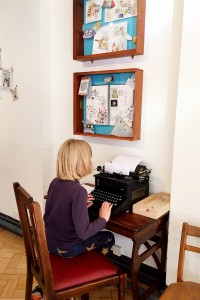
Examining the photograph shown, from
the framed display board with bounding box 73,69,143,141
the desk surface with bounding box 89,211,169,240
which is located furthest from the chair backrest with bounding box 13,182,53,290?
the framed display board with bounding box 73,69,143,141

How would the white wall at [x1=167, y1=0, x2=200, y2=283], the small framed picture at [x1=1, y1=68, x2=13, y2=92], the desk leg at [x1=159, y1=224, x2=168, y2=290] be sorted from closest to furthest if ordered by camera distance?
the white wall at [x1=167, y1=0, x2=200, y2=283]
the desk leg at [x1=159, y1=224, x2=168, y2=290]
the small framed picture at [x1=1, y1=68, x2=13, y2=92]

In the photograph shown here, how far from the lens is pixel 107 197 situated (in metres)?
1.83

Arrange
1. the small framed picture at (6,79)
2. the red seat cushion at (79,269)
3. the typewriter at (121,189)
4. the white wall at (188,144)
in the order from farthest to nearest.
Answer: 1. the small framed picture at (6,79)
2. the typewriter at (121,189)
3. the white wall at (188,144)
4. the red seat cushion at (79,269)

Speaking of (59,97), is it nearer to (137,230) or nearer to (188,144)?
(188,144)

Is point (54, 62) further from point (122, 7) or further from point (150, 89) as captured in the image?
point (150, 89)

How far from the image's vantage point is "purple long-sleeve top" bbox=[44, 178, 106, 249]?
1.45 m

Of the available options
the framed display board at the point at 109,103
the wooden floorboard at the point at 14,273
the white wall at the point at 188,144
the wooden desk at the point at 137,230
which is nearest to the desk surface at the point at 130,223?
the wooden desk at the point at 137,230

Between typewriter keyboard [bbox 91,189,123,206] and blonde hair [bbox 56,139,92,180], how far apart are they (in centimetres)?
34

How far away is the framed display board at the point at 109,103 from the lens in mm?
1990

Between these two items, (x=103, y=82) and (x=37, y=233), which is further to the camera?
(x=103, y=82)

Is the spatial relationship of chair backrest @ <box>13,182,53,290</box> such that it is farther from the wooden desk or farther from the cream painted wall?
the cream painted wall

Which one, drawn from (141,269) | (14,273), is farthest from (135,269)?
(14,273)

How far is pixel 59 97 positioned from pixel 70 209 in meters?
1.40

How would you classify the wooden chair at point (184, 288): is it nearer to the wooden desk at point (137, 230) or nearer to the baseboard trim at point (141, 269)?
the wooden desk at point (137, 230)
